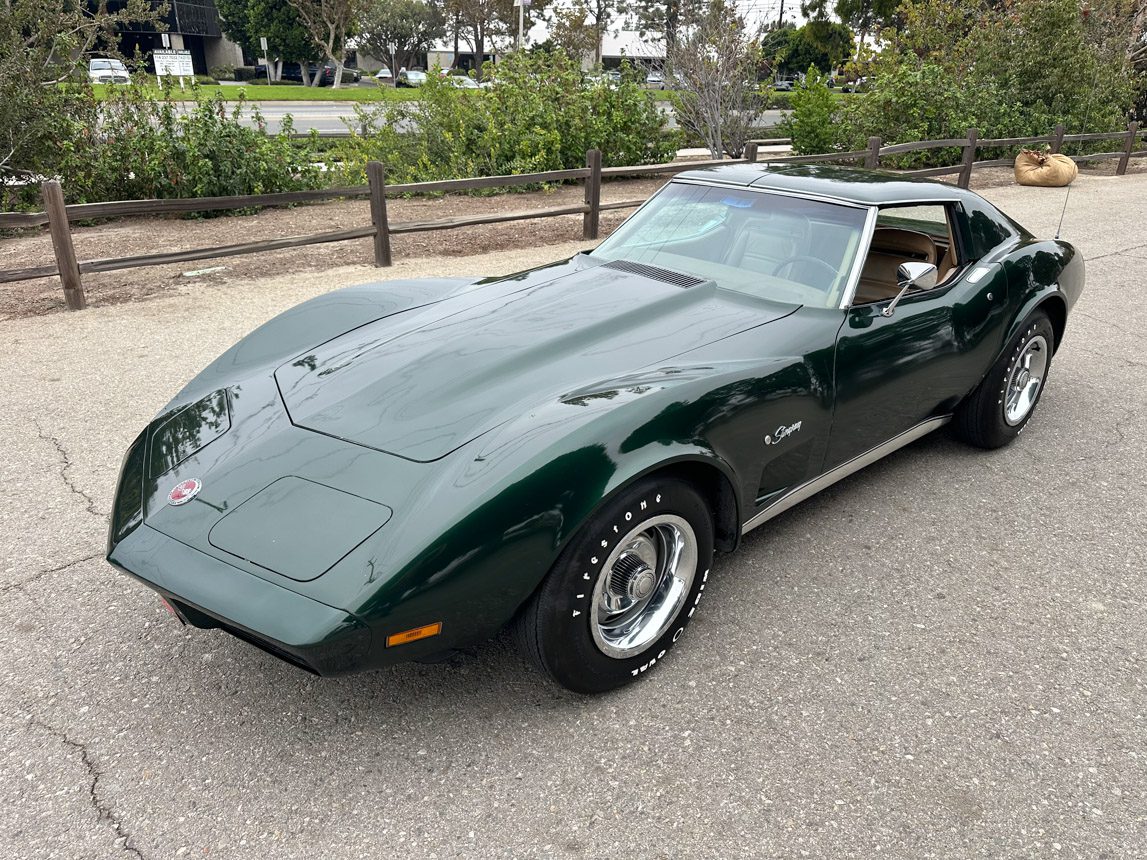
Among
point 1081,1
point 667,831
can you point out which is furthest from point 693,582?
point 1081,1

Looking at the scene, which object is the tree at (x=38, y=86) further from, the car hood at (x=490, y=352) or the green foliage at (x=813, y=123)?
the green foliage at (x=813, y=123)

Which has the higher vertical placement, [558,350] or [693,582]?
[558,350]

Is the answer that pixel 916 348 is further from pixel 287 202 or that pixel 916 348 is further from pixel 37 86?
pixel 37 86

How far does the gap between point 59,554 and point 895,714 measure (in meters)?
3.17

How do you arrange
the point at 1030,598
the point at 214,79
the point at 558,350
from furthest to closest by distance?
1. the point at 214,79
2. the point at 1030,598
3. the point at 558,350

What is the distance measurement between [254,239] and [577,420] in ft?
26.0

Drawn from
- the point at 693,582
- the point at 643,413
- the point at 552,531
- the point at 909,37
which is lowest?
the point at 693,582

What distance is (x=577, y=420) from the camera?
2.48 meters

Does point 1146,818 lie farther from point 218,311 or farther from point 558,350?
point 218,311

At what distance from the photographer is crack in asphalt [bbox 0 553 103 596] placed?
3.20 metres

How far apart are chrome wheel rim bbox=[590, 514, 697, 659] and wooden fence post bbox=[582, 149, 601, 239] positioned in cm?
786

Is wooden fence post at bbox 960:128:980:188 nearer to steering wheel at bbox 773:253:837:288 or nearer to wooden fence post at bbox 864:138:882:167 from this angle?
wooden fence post at bbox 864:138:882:167

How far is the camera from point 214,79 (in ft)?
174

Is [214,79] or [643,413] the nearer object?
[643,413]
